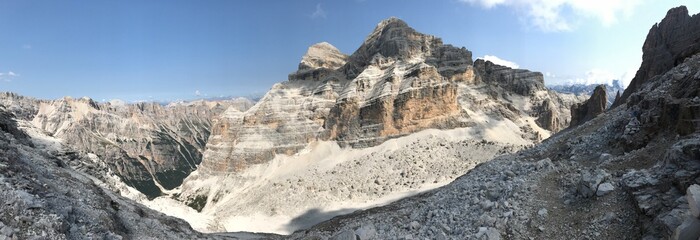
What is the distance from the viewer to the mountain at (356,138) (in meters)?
50.2

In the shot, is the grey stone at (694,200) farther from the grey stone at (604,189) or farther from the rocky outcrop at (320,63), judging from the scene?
the rocky outcrop at (320,63)

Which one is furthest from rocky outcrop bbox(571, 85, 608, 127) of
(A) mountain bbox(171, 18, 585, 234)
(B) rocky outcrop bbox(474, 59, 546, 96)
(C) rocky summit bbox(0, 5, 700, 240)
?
(B) rocky outcrop bbox(474, 59, 546, 96)

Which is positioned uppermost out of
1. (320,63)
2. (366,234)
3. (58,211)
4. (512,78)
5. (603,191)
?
(320,63)

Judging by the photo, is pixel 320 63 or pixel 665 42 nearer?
pixel 665 42

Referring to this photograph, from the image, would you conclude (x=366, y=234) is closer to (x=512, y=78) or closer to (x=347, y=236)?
(x=347, y=236)

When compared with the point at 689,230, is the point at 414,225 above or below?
below

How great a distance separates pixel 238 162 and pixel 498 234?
6253 cm

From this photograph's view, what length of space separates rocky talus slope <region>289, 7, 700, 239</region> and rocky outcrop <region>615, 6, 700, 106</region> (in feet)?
65.8

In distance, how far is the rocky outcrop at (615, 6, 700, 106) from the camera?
116ft

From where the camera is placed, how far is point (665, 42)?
39.5 m

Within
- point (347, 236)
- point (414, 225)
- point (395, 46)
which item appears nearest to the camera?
point (347, 236)

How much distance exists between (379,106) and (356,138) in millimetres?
6760

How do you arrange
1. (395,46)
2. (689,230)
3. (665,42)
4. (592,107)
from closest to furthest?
1. (689,230)
2. (665,42)
3. (592,107)
4. (395,46)

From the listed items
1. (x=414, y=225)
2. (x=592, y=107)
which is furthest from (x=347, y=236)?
(x=592, y=107)
